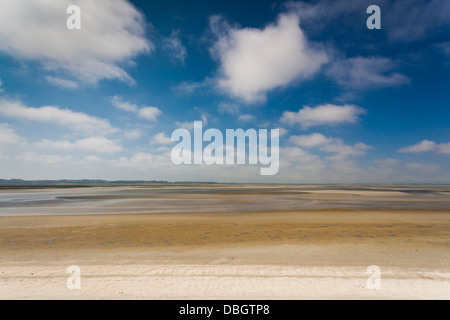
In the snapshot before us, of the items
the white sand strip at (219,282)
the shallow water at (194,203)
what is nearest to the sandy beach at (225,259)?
the white sand strip at (219,282)

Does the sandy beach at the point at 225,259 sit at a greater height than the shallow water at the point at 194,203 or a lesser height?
greater

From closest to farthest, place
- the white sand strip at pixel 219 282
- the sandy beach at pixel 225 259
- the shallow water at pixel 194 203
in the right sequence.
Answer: the white sand strip at pixel 219 282 < the sandy beach at pixel 225 259 < the shallow water at pixel 194 203

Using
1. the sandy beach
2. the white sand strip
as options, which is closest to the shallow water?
the sandy beach

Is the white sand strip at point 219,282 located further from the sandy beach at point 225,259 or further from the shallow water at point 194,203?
the shallow water at point 194,203

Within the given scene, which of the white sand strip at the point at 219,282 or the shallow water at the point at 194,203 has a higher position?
the white sand strip at the point at 219,282

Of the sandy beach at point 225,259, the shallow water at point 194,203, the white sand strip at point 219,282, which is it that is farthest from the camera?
the shallow water at point 194,203

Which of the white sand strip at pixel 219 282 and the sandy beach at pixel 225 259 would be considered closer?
the white sand strip at pixel 219 282

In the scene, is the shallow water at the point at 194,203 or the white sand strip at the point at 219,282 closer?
the white sand strip at the point at 219,282

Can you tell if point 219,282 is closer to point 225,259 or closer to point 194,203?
point 225,259

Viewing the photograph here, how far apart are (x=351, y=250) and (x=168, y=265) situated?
26.7 feet

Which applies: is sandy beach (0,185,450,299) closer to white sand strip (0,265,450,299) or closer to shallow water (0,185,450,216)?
white sand strip (0,265,450,299)

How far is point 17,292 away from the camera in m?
6.22
